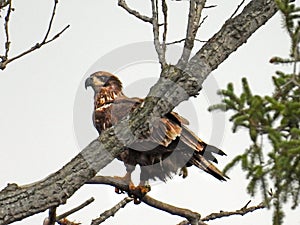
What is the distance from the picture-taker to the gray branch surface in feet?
15.0

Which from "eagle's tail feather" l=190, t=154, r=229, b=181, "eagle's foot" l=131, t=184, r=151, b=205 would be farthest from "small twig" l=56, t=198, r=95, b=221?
"eagle's tail feather" l=190, t=154, r=229, b=181

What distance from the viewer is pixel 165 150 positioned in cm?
688

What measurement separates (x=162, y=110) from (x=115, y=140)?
367 mm

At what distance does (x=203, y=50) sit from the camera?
469cm

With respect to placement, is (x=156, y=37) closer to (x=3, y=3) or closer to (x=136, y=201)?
(x=3, y=3)

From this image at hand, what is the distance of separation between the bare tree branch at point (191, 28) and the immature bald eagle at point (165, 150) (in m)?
1.86

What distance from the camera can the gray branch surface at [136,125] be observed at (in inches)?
180

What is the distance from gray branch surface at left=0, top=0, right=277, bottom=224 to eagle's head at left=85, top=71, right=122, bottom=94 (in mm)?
3365

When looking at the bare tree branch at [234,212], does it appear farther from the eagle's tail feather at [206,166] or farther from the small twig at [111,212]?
the eagle's tail feather at [206,166]

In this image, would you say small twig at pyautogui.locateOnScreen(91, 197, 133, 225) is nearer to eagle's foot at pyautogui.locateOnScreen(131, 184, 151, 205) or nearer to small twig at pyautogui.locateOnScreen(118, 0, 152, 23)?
eagle's foot at pyautogui.locateOnScreen(131, 184, 151, 205)

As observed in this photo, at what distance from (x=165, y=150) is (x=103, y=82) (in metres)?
1.57

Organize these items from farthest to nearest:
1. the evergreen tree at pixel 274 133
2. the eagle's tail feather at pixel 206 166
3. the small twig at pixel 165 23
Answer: the eagle's tail feather at pixel 206 166
the small twig at pixel 165 23
the evergreen tree at pixel 274 133

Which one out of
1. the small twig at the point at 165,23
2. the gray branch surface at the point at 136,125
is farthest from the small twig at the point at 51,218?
the small twig at the point at 165,23

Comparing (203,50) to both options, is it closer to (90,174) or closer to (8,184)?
(90,174)
